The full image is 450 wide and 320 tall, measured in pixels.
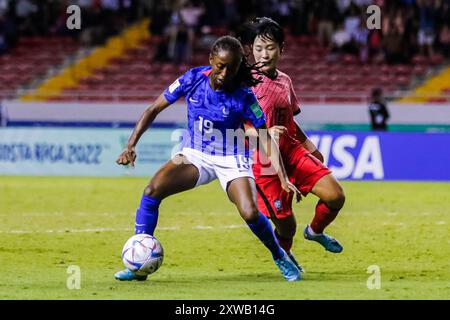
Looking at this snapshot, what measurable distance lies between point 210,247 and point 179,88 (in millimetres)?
3304

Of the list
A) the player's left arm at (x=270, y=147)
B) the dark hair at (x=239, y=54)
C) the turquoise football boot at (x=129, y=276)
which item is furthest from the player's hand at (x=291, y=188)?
the turquoise football boot at (x=129, y=276)

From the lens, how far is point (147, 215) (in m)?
9.57

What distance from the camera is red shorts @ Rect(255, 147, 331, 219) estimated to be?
1041 centimetres

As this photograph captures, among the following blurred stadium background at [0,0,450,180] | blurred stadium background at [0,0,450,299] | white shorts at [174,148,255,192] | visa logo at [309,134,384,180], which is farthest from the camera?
blurred stadium background at [0,0,450,180]

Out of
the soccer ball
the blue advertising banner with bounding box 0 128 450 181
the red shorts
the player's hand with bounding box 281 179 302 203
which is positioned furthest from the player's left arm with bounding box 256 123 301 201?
the blue advertising banner with bounding box 0 128 450 181

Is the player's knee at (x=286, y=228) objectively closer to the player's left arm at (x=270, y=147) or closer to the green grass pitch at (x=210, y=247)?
the green grass pitch at (x=210, y=247)

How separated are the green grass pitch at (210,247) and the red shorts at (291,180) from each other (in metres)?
0.62

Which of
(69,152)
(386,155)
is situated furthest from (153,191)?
(69,152)

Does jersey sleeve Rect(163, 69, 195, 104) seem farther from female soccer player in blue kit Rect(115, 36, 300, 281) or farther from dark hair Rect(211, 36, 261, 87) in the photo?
dark hair Rect(211, 36, 261, 87)

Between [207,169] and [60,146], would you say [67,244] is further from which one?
[60,146]

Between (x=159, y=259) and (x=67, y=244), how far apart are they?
3.28 meters

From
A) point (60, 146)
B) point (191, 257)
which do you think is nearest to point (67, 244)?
point (191, 257)

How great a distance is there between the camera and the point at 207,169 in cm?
966

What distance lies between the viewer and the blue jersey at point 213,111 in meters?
9.55
